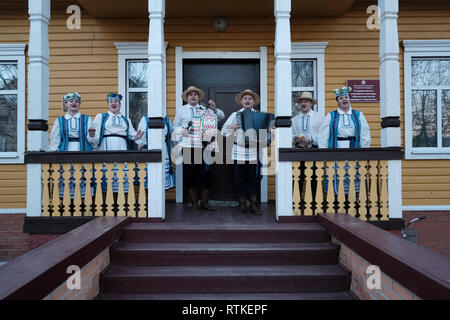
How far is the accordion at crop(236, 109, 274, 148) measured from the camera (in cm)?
471

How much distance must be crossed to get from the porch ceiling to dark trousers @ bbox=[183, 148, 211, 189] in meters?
2.51

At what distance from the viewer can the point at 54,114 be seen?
6383mm

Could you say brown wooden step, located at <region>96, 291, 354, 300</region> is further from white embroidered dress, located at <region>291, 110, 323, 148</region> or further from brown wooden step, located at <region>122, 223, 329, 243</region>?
white embroidered dress, located at <region>291, 110, 323, 148</region>

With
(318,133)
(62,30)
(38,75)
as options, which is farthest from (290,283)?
(62,30)

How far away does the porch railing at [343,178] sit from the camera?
4.42 meters

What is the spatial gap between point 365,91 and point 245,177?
10.1 feet

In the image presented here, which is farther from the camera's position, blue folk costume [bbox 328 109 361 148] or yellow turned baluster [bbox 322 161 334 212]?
blue folk costume [bbox 328 109 361 148]

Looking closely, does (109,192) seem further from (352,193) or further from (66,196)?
(352,193)

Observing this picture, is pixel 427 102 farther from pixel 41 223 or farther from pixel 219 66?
pixel 41 223

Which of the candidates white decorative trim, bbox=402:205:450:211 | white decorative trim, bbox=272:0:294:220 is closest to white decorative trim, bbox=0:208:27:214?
white decorative trim, bbox=272:0:294:220

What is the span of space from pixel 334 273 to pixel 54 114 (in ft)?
17.8

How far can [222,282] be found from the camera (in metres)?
3.29

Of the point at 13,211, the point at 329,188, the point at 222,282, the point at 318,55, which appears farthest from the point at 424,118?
the point at 13,211

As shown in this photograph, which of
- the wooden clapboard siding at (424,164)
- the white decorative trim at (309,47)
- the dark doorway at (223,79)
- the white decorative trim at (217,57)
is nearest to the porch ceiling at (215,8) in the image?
the white decorative trim at (309,47)
